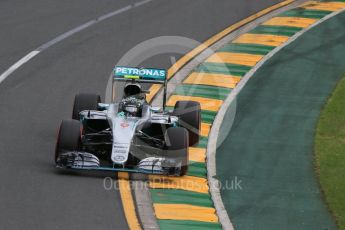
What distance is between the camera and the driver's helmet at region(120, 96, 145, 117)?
17875 mm

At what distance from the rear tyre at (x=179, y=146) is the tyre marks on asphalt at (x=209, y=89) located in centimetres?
34


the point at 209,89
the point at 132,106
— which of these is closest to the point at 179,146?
the point at 132,106

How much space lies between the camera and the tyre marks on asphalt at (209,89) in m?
15.8

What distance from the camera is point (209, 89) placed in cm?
2256

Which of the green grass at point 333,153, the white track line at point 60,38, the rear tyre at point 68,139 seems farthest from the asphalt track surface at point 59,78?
the green grass at point 333,153

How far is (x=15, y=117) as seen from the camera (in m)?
19.9

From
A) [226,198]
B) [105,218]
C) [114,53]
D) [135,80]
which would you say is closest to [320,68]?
[114,53]

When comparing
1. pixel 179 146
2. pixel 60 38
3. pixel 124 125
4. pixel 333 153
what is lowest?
pixel 333 153

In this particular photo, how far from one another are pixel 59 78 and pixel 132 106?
5538mm

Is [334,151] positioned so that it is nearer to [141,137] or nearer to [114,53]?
[141,137]

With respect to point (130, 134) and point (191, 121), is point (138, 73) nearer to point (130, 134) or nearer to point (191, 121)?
point (191, 121)

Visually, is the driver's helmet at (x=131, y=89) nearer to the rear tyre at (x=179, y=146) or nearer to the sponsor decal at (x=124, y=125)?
the sponsor decal at (x=124, y=125)

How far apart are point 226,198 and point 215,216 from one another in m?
0.81

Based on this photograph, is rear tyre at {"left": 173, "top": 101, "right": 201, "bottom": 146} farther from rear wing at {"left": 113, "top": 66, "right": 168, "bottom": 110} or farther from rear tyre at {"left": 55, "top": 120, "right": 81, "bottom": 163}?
rear tyre at {"left": 55, "top": 120, "right": 81, "bottom": 163}
